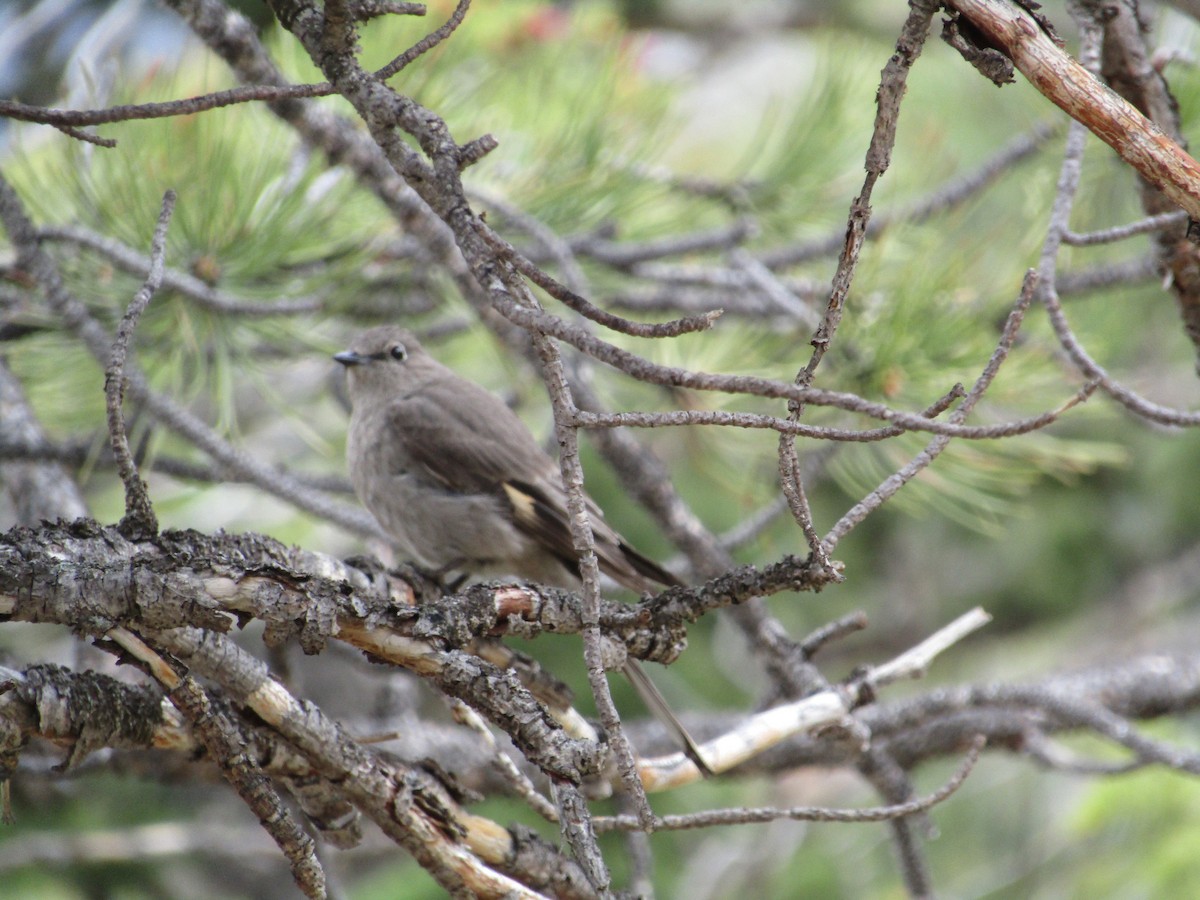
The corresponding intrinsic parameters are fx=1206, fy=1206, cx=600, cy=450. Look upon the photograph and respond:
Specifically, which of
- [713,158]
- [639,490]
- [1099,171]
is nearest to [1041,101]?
[1099,171]

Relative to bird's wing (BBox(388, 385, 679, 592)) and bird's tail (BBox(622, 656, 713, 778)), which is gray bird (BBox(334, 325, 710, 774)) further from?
bird's tail (BBox(622, 656, 713, 778))

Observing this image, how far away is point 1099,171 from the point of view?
3393 mm

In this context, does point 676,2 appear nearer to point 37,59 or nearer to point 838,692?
point 37,59

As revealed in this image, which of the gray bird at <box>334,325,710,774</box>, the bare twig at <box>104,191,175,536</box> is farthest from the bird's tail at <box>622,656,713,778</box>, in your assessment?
the bare twig at <box>104,191,175,536</box>

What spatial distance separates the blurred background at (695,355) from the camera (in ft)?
10.2

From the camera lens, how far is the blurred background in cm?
312

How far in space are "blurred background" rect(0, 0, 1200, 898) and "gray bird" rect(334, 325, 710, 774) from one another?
0.22 m

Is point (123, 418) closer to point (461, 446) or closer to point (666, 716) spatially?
point (666, 716)

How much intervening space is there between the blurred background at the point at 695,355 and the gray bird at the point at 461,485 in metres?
0.22

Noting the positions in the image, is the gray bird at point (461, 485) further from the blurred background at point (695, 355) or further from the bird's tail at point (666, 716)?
the bird's tail at point (666, 716)

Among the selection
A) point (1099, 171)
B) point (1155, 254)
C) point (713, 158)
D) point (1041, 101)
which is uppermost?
point (713, 158)

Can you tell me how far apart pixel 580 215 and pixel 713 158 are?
324 centimetres

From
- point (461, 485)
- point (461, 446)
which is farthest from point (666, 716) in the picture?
point (461, 446)

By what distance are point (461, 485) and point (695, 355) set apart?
81cm
